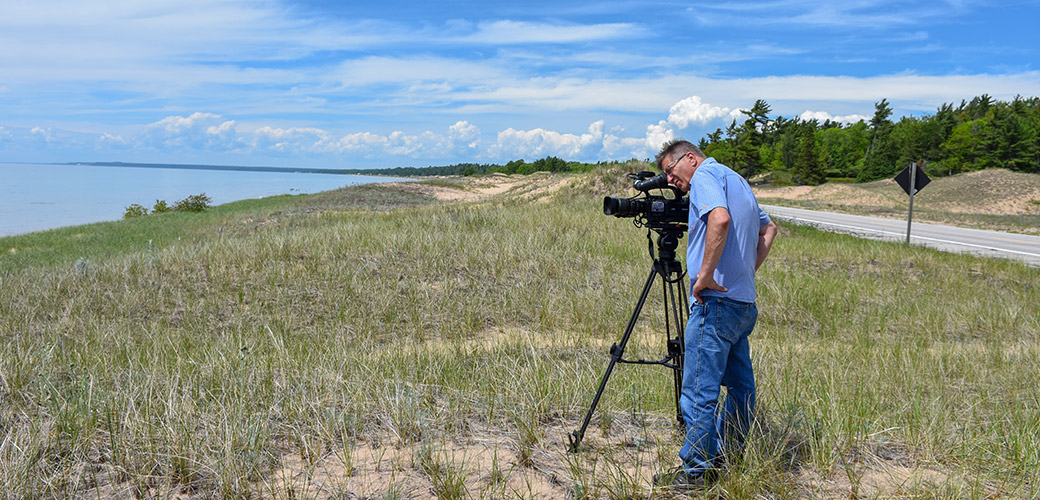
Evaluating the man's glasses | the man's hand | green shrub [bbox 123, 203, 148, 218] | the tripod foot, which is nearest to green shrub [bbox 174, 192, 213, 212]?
green shrub [bbox 123, 203, 148, 218]

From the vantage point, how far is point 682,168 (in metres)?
3.03

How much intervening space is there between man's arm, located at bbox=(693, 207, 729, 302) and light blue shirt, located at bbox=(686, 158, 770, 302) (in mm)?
95

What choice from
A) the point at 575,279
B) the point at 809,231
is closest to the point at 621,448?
the point at 575,279

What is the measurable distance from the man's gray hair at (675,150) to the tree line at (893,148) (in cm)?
6462

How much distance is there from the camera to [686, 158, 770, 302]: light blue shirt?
273cm

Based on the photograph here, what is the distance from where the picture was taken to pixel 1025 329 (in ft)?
24.0

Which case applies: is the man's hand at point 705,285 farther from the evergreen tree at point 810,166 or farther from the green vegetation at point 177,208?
the evergreen tree at point 810,166

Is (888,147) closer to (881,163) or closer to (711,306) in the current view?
(881,163)

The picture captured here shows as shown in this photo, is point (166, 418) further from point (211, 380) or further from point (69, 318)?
point (69, 318)

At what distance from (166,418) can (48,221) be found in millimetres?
46637

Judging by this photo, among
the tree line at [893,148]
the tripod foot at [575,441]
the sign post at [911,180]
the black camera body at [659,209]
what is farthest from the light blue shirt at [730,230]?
the tree line at [893,148]

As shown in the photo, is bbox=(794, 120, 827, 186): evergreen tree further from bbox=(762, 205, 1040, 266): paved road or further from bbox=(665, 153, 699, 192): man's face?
bbox=(665, 153, 699, 192): man's face

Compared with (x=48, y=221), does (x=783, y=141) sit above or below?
above

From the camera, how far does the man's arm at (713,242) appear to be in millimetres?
2580
